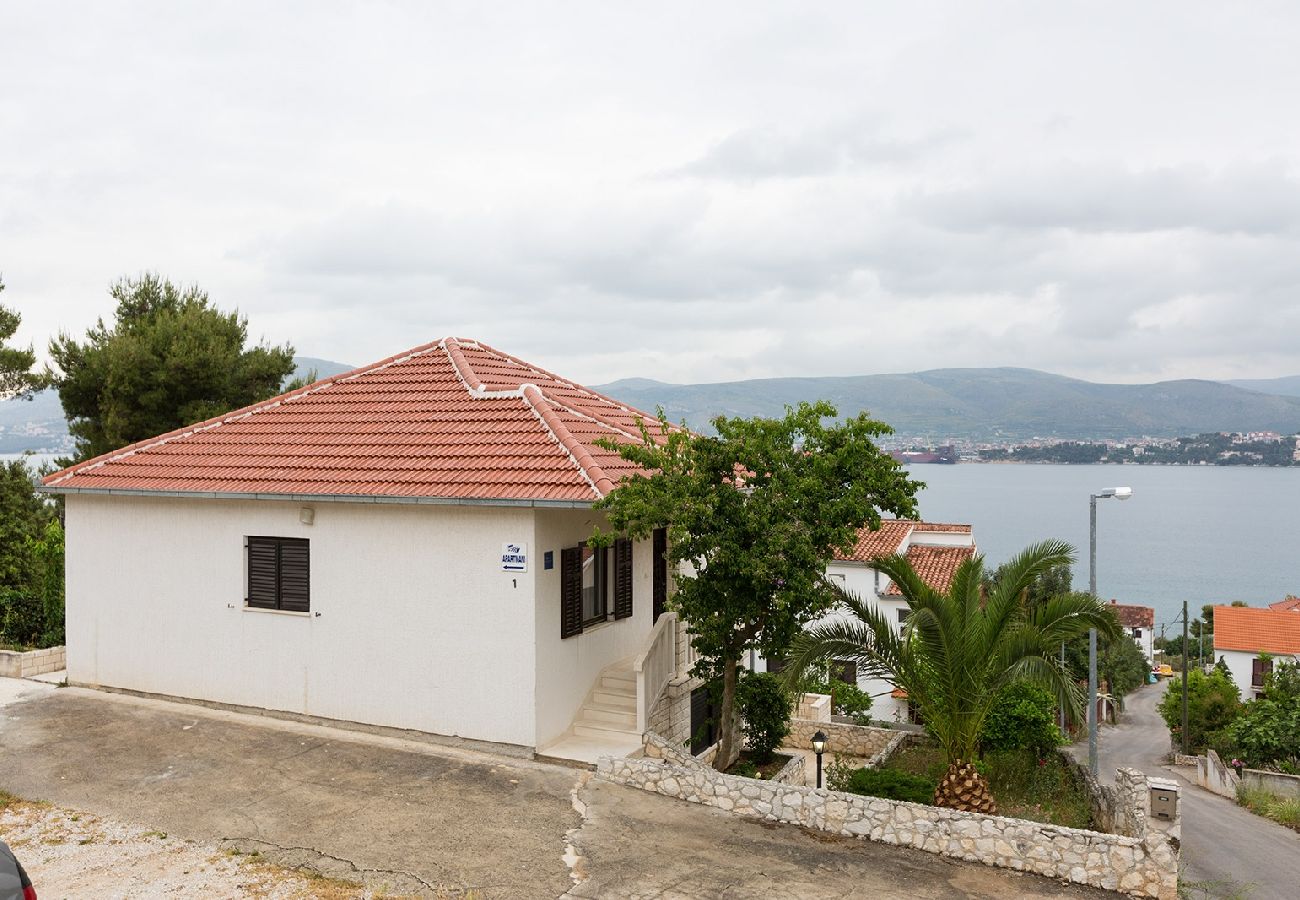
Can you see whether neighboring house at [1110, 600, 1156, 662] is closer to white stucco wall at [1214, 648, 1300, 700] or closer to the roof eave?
white stucco wall at [1214, 648, 1300, 700]

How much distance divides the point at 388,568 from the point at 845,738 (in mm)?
11064

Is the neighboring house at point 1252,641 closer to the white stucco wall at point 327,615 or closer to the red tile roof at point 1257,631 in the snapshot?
A: the red tile roof at point 1257,631

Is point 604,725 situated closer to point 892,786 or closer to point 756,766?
point 756,766

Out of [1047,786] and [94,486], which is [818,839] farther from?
[94,486]

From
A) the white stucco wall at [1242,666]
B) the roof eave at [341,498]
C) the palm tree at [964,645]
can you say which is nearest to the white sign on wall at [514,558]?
the roof eave at [341,498]

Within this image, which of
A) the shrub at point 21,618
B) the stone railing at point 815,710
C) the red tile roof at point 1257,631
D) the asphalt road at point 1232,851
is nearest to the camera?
the asphalt road at point 1232,851

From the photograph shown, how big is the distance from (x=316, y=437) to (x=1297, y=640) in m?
65.6

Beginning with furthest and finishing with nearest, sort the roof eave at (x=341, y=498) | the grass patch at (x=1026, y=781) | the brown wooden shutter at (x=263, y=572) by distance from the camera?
the brown wooden shutter at (x=263, y=572), the grass patch at (x=1026, y=781), the roof eave at (x=341, y=498)

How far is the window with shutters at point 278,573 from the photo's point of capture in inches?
536

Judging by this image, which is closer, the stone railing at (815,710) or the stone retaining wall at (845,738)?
the stone retaining wall at (845,738)

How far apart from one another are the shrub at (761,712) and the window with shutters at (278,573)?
6.76 meters

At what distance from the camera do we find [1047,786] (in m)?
15.0

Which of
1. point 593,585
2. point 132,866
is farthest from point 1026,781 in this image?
point 132,866

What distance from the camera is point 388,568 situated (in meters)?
13.0
